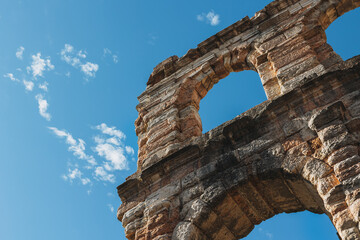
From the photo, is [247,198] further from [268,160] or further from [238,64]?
[238,64]

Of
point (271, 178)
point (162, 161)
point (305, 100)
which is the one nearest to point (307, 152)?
point (271, 178)

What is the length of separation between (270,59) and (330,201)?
345cm

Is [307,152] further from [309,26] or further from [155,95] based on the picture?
[155,95]

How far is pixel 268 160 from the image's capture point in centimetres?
526

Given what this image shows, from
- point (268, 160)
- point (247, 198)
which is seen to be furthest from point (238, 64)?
point (247, 198)

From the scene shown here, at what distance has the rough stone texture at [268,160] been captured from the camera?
479 centimetres

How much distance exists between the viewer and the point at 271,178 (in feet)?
16.9

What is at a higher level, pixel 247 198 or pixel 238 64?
pixel 238 64

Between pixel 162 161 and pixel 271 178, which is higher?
pixel 162 161

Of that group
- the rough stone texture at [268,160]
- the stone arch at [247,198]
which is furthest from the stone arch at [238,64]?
the stone arch at [247,198]

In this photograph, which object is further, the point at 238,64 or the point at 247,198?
the point at 238,64

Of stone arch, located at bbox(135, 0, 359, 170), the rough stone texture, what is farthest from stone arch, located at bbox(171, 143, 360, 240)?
stone arch, located at bbox(135, 0, 359, 170)

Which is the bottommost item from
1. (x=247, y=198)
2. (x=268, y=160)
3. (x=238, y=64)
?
(x=247, y=198)

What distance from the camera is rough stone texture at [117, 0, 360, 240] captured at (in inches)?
188
